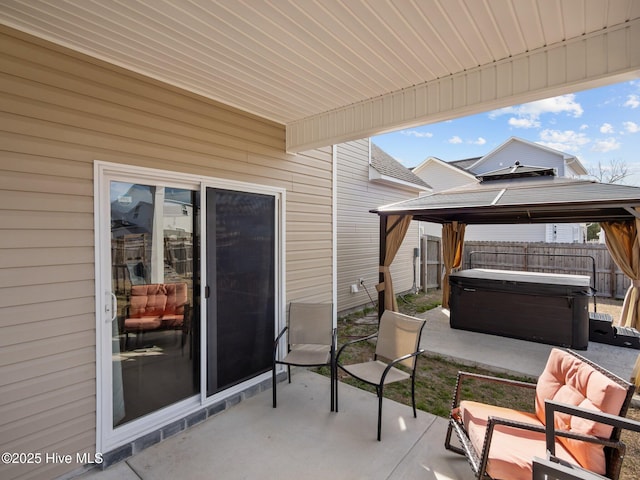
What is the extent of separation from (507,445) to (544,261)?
30.7 ft

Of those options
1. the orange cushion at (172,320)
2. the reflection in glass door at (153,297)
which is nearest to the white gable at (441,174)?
the reflection in glass door at (153,297)

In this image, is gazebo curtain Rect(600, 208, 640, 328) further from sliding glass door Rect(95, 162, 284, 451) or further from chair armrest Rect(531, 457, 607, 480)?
sliding glass door Rect(95, 162, 284, 451)

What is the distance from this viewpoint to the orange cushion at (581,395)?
69.2 inches

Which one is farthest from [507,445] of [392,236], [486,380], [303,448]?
[392,236]

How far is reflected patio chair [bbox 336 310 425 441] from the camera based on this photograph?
289 centimetres

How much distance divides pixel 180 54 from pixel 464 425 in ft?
11.2

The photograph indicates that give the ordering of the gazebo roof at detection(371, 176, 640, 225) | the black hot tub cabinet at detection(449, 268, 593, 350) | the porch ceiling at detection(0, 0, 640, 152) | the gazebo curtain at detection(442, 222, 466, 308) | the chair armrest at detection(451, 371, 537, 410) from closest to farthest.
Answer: the porch ceiling at detection(0, 0, 640, 152) < the chair armrest at detection(451, 371, 537, 410) < the gazebo roof at detection(371, 176, 640, 225) < the black hot tub cabinet at detection(449, 268, 593, 350) < the gazebo curtain at detection(442, 222, 466, 308)

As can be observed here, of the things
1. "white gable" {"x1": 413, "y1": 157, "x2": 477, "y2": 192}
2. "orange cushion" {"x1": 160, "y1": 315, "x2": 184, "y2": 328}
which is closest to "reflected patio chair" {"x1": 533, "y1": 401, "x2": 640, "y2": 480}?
"orange cushion" {"x1": 160, "y1": 315, "x2": 184, "y2": 328}

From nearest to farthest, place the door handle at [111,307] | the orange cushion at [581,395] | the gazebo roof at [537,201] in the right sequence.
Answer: the orange cushion at [581,395]
the door handle at [111,307]
the gazebo roof at [537,201]

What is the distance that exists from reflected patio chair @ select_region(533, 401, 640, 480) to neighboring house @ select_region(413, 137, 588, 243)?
11.5 metres

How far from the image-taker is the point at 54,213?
2.21 meters

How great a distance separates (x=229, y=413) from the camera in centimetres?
313

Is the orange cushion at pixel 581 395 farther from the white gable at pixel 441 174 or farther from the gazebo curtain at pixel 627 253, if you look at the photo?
the white gable at pixel 441 174

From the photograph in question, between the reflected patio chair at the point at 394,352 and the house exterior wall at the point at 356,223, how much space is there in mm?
3365
